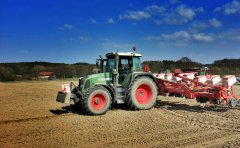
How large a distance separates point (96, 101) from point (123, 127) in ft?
7.36

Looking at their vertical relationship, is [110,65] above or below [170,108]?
above

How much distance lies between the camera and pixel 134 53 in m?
12.2

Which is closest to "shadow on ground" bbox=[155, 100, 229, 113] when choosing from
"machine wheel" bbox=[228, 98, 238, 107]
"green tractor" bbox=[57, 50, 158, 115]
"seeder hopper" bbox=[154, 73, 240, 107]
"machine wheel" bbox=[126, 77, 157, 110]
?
"seeder hopper" bbox=[154, 73, 240, 107]

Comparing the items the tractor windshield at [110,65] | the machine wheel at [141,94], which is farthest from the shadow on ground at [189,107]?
the tractor windshield at [110,65]

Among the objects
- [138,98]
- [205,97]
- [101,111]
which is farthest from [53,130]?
[205,97]

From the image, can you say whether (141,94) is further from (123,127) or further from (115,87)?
(123,127)

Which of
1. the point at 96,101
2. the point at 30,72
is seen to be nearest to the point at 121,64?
the point at 96,101

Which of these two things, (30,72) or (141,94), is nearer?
(141,94)

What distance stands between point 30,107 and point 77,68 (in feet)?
177

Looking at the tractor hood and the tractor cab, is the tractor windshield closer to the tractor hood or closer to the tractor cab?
the tractor cab

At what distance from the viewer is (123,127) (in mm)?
8875

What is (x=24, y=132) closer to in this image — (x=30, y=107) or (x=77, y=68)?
(x=30, y=107)

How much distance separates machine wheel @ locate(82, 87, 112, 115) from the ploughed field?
29cm

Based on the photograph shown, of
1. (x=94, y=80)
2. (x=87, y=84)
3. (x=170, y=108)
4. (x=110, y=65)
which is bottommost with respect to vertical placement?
(x=170, y=108)
